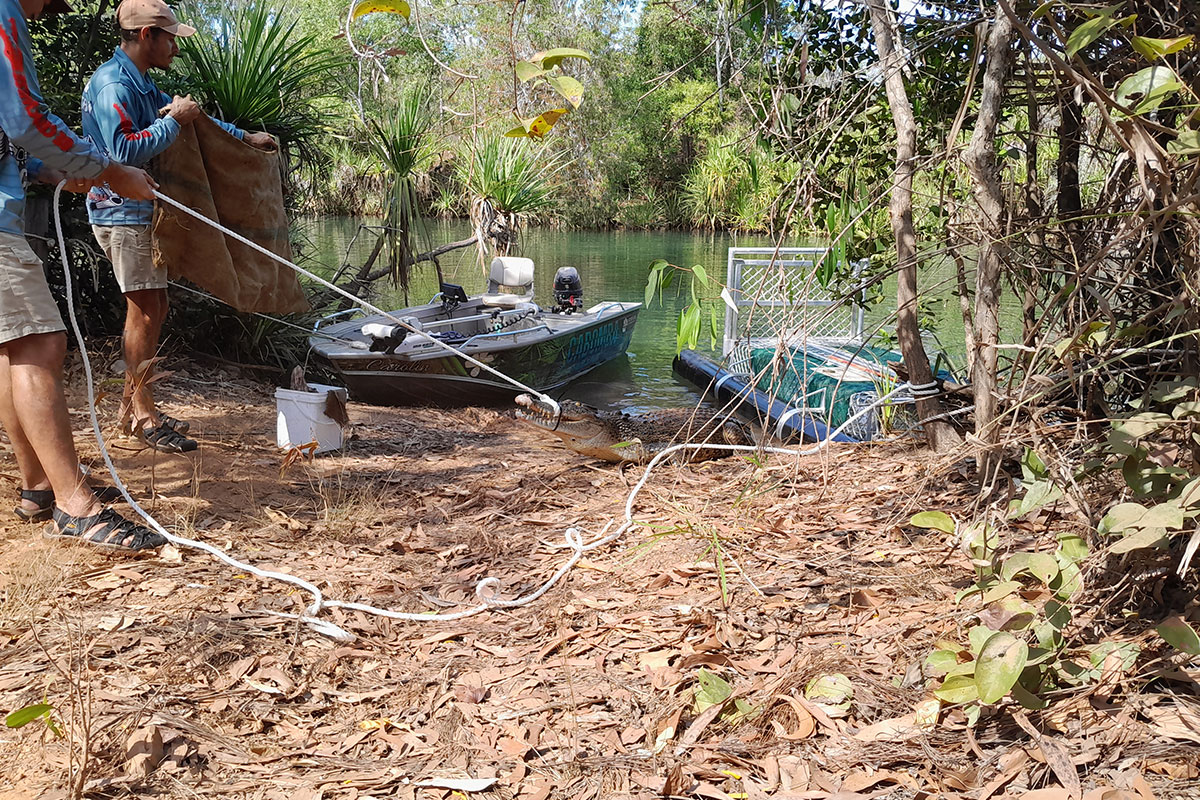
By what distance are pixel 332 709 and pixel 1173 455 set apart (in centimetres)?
240

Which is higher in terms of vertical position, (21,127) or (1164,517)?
(21,127)

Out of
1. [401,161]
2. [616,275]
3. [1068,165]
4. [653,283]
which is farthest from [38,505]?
[616,275]

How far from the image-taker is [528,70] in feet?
6.79

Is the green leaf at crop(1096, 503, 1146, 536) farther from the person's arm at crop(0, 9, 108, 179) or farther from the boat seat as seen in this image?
the boat seat

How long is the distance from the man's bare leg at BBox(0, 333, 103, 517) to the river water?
2.18m

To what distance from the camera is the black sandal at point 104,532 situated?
3.13 m

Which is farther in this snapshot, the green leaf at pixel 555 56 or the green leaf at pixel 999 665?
the green leaf at pixel 555 56

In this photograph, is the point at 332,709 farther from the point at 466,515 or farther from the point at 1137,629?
the point at 1137,629

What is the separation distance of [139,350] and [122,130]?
104cm

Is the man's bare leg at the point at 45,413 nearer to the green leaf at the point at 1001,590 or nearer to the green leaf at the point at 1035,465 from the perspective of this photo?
the green leaf at the point at 1001,590

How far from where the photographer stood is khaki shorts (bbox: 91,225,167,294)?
13.9 ft

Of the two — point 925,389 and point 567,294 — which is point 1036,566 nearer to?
point 925,389

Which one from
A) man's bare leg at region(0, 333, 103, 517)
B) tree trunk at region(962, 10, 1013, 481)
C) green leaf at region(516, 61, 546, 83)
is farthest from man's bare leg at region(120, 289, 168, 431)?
tree trunk at region(962, 10, 1013, 481)

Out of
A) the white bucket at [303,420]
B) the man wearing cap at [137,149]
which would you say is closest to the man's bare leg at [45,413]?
the man wearing cap at [137,149]
